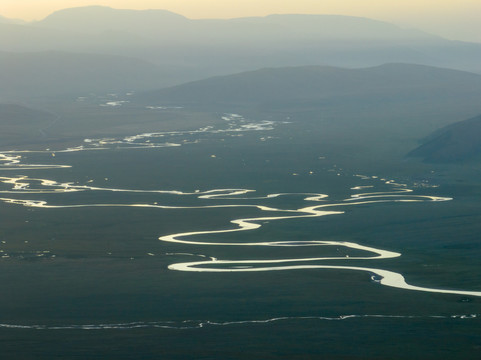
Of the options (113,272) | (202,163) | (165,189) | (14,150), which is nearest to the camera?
(113,272)

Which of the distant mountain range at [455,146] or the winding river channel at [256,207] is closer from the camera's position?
the winding river channel at [256,207]

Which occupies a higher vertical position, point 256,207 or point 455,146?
point 256,207

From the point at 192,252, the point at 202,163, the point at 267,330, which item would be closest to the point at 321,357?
the point at 267,330

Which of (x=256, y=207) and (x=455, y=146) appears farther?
(x=455, y=146)

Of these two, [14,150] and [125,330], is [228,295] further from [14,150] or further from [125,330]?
[14,150]

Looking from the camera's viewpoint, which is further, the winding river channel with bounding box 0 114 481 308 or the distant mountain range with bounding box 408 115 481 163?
the distant mountain range with bounding box 408 115 481 163

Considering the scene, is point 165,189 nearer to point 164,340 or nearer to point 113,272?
point 113,272

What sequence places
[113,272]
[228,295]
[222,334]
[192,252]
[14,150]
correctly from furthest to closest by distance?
[14,150], [192,252], [113,272], [228,295], [222,334]

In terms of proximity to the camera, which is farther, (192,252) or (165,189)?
(165,189)
